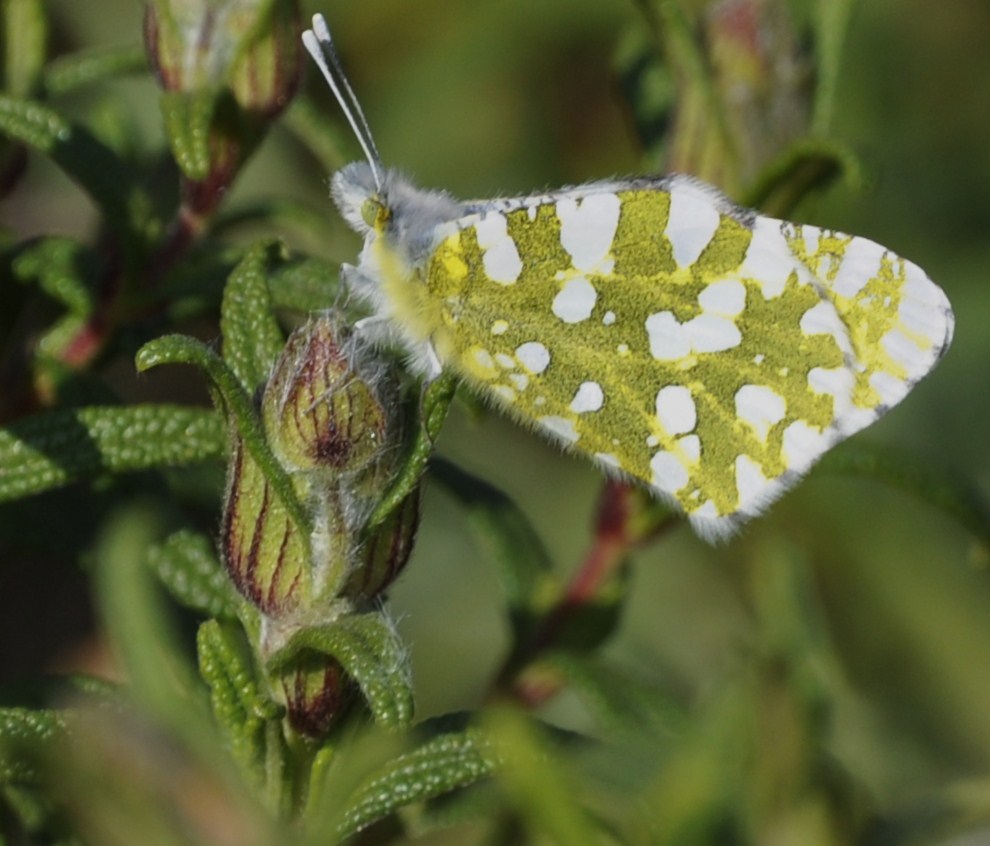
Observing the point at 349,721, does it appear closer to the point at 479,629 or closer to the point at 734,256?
the point at 734,256

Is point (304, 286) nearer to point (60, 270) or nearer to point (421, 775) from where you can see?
point (60, 270)

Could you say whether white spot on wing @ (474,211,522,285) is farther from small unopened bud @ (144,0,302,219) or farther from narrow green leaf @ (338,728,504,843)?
narrow green leaf @ (338,728,504,843)

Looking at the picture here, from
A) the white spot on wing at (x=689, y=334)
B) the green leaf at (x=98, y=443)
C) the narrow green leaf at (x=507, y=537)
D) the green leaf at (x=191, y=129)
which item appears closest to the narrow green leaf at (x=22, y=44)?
the green leaf at (x=191, y=129)

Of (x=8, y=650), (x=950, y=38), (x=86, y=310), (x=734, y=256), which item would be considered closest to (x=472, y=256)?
(x=734, y=256)

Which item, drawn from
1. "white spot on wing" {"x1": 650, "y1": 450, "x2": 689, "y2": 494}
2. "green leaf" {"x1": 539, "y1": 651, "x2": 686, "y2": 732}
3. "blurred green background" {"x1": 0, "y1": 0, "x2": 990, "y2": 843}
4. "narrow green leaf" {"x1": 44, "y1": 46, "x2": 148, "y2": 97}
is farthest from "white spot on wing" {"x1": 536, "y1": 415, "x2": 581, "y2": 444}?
"blurred green background" {"x1": 0, "y1": 0, "x2": 990, "y2": 843}

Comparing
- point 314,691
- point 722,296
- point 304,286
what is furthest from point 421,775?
point 722,296

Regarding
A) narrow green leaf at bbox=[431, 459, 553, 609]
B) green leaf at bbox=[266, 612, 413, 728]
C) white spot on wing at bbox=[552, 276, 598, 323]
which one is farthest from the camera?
narrow green leaf at bbox=[431, 459, 553, 609]
